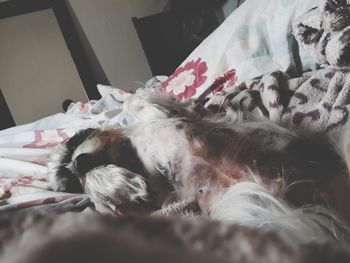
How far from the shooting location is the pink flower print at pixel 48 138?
1207mm

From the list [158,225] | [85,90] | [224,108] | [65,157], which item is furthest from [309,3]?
[85,90]

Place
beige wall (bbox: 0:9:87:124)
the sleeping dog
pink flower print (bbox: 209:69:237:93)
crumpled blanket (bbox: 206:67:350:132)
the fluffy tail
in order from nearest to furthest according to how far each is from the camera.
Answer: the fluffy tail → the sleeping dog → crumpled blanket (bbox: 206:67:350:132) → pink flower print (bbox: 209:69:237:93) → beige wall (bbox: 0:9:87:124)

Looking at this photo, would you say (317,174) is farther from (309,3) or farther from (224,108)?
(309,3)

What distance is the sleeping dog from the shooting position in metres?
0.50

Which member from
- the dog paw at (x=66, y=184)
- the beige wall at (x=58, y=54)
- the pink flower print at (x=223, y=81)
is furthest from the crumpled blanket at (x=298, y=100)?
the beige wall at (x=58, y=54)

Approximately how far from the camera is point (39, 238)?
102mm

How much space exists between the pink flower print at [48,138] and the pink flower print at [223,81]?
0.42 metres

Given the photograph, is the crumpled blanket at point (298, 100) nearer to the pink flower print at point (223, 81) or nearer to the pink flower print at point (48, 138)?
the pink flower print at point (223, 81)

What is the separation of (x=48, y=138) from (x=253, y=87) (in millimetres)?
617

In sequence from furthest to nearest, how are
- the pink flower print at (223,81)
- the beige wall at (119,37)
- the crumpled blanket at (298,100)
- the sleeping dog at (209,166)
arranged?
the beige wall at (119,37)
the pink flower print at (223,81)
the crumpled blanket at (298,100)
the sleeping dog at (209,166)

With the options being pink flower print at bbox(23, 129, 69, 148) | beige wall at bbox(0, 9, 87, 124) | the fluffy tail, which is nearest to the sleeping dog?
the fluffy tail

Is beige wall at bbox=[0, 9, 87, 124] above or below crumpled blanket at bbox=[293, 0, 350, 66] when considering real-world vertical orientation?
above

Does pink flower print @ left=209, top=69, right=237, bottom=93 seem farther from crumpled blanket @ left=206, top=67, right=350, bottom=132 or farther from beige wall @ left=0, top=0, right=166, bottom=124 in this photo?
beige wall @ left=0, top=0, right=166, bottom=124

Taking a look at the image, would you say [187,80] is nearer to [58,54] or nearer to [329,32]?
[329,32]
